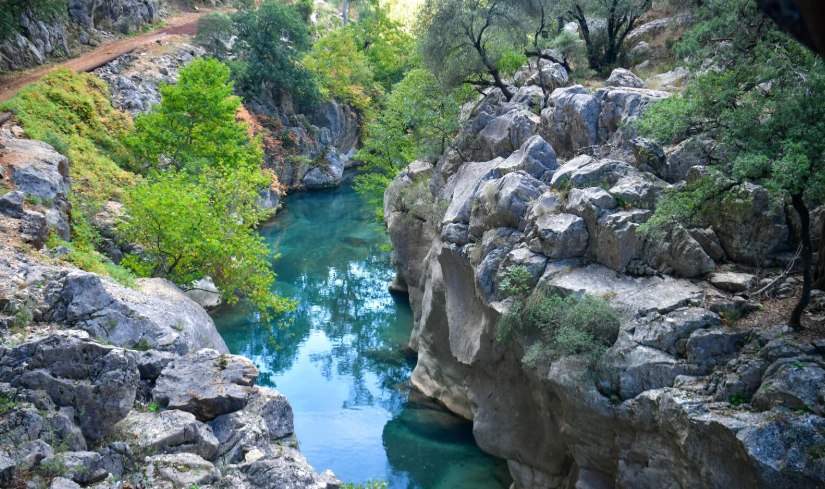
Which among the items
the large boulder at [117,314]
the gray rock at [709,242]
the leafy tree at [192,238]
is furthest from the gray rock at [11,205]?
the gray rock at [709,242]

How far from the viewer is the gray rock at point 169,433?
28.3 feet

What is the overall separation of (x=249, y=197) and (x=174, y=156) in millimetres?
8490

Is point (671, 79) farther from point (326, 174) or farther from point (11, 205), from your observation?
point (326, 174)

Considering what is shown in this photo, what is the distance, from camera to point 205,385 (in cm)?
1028

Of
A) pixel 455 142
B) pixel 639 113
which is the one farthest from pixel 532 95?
pixel 639 113

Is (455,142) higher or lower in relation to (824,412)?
higher

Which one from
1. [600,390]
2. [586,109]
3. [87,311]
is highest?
[586,109]

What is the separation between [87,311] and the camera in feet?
35.6

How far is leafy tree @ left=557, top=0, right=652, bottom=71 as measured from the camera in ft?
79.1

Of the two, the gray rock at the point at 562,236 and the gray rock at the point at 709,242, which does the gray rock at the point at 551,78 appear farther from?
the gray rock at the point at 709,242

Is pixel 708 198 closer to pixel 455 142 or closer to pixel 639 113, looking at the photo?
pixel 639 113

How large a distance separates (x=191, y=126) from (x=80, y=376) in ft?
66.0

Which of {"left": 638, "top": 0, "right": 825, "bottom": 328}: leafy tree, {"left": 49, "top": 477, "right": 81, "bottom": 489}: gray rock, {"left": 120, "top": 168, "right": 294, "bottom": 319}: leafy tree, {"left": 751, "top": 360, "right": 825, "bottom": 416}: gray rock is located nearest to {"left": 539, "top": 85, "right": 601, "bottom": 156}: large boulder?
{"left": 638, "top": 0, "right": 825, "bottom": 328}: leafy tree

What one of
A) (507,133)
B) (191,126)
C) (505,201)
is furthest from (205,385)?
(191,126)
